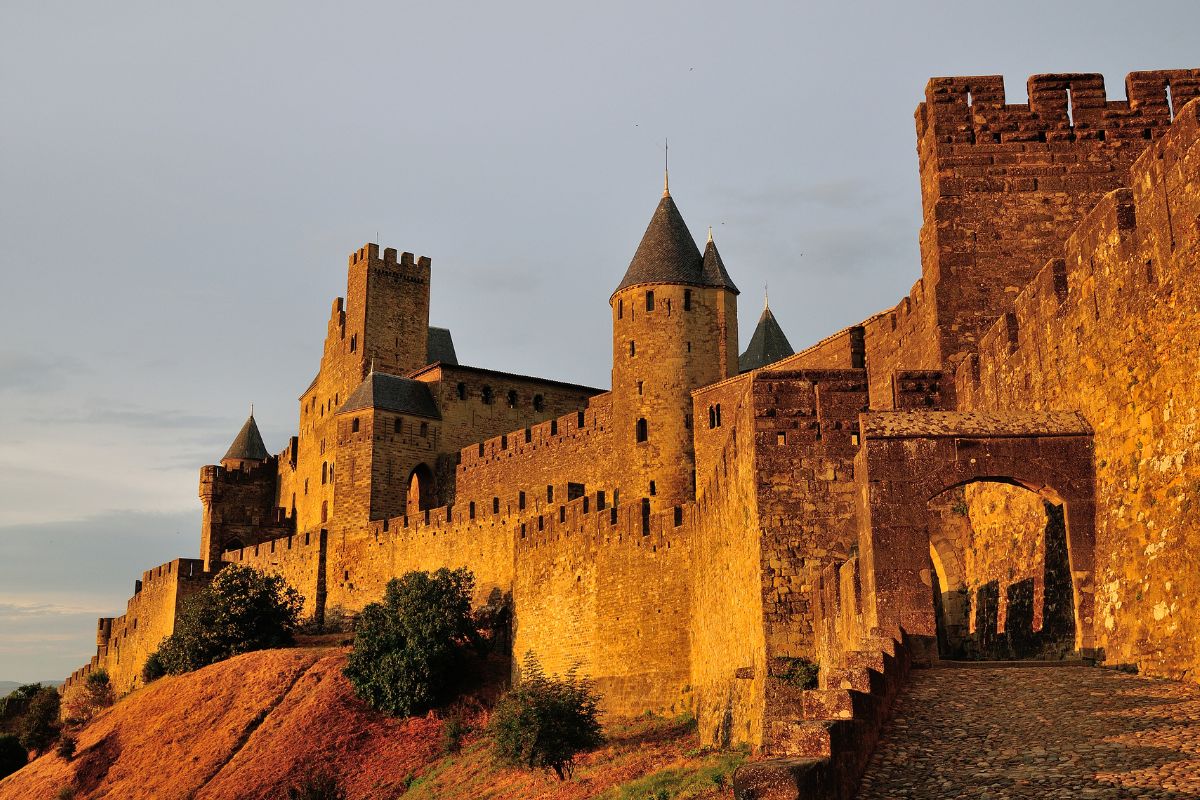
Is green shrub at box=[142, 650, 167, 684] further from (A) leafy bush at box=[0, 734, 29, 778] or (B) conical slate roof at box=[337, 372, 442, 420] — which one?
(B) conical slate roof at box=[337, 372, 442, 420]

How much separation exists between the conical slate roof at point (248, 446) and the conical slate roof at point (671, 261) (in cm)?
3750

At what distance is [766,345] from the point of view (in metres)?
57.0

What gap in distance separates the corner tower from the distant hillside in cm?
1011

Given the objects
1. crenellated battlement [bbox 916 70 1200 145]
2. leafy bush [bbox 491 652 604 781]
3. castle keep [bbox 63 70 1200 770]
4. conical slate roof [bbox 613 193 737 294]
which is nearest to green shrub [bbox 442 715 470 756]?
castle keep [bbox 63 70 1200 770]

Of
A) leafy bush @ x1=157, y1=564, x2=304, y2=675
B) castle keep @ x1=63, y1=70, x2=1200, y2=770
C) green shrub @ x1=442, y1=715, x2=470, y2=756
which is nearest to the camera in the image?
castle keep @ x1=63, y1=70, x2=1200, y2=770

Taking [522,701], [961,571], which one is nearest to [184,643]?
[522,701]

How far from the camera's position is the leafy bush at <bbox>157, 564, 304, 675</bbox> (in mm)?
45250

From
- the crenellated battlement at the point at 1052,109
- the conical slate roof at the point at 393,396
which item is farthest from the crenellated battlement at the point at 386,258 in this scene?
the crenellated battlement at the point at 1052,109

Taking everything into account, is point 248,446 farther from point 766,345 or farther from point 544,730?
point 544,730

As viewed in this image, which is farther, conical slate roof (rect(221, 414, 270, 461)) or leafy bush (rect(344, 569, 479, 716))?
conical slate roof (rect(221, 414, 270, 461))

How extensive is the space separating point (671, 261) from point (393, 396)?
54.6ft

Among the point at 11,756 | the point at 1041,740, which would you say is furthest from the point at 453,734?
the point at 1041,740

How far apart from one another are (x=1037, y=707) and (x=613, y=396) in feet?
107

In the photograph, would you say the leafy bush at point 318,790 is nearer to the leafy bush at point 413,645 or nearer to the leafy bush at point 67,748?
the leafy bush at point 413,645
